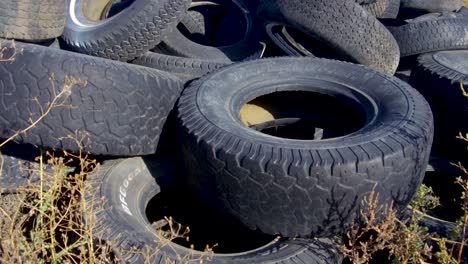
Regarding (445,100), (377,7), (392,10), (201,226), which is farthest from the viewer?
(392,10)

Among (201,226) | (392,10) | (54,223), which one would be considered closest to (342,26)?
(392,10)

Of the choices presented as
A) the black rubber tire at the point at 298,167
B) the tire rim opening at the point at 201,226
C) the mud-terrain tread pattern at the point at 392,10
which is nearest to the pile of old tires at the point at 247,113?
the black rubber tire at the point at 298,167

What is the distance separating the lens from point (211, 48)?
15.9 feet

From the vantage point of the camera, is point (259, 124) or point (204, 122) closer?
point (204, 122)

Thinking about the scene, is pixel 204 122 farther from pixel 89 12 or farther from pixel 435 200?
pixel 89 12

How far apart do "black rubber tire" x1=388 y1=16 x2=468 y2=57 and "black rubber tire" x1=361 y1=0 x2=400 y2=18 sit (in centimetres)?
33

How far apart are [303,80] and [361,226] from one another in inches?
45.4

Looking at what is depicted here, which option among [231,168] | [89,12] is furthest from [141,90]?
[89,12]

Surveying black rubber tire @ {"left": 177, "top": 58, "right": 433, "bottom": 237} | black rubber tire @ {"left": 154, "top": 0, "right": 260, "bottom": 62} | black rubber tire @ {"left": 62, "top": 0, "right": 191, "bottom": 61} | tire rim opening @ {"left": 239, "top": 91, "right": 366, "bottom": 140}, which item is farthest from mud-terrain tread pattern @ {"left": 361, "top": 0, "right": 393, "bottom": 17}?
black rubber tire @ {"left": 177, "top": 58, "right": 433, "bottom": 237}

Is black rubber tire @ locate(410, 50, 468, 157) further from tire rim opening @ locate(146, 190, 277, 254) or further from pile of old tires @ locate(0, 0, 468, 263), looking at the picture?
tire rim opening @ locate(146, 190, 277, 254)

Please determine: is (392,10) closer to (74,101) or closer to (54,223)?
(74,101)

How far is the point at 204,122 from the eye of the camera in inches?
117

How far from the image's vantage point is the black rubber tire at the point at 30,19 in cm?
388

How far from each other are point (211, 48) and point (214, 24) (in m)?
0.84
